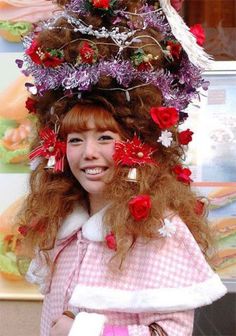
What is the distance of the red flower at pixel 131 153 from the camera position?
7.49 ft

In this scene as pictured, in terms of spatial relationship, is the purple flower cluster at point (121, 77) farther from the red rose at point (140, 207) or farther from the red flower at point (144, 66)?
the red rose at point (140, 207)

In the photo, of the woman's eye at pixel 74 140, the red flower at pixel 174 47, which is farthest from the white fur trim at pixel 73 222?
the red flower at pixel 174 47

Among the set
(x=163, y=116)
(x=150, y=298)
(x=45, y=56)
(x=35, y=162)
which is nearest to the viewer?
(x=150, y=298)

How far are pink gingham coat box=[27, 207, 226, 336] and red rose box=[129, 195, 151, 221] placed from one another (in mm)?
73

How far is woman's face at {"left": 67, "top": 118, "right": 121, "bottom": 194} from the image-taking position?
2309mm

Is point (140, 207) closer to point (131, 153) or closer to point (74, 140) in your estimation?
point (131, 153)

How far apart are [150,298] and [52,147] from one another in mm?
595

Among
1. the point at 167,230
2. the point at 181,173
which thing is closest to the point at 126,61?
Answer: the point at 181,173

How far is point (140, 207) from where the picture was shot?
A: 2248 mm

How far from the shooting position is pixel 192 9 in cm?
414

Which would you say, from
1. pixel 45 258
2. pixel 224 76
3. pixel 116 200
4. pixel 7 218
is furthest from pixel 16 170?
pixel 116 200

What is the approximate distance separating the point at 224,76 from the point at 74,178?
1385 millimetres

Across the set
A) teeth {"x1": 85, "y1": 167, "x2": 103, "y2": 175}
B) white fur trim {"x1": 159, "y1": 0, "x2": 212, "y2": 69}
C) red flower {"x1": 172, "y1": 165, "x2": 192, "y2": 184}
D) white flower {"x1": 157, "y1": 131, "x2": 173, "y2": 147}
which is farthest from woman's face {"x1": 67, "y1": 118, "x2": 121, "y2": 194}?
white fur trim {"x1": 159, "y1": 0, "x2": 212, "y2": 69}

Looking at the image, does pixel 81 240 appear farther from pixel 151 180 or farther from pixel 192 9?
pixel 192 9
